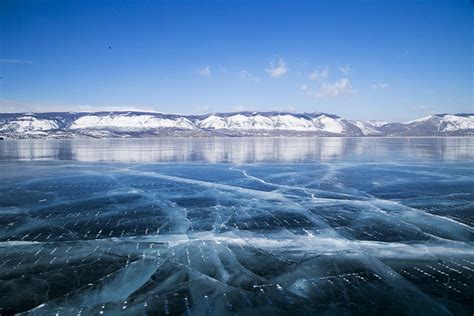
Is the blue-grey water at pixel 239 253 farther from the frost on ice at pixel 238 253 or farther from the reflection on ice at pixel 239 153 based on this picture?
the reflection on ice at pixel 239 153

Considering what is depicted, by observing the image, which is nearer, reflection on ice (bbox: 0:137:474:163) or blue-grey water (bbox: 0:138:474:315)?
blue-grey water (bbox: 0:138:474:315)

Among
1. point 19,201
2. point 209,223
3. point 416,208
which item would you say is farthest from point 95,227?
point 416,208

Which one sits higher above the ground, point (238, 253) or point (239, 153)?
point (239, 153)

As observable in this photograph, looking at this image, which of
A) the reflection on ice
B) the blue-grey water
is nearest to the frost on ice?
the blue-grey water

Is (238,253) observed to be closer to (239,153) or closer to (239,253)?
(239,253)

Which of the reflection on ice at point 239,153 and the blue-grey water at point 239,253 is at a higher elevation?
the reflection on ice at point 239,153

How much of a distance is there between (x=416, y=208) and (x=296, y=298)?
11.3 meters

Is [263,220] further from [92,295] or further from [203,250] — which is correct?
[92,295]

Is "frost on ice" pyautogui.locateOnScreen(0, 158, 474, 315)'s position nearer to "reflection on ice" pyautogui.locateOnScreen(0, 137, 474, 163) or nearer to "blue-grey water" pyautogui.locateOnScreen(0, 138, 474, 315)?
"blue-grey water" pyautogui.locateOnScreen(0, 138, 474, 315)

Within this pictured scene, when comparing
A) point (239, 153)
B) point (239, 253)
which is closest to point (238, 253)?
point (239, 253)

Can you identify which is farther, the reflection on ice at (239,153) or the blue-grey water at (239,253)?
the reflection on ice at (239,153)

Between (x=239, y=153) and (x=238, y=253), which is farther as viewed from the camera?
(x=239, y=153)

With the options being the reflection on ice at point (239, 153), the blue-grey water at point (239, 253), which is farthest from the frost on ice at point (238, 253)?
the reflection on ice at point (239, 153)

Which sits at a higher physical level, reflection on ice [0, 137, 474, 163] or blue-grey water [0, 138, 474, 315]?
reflection on ice [0, 137, 474, 163]
